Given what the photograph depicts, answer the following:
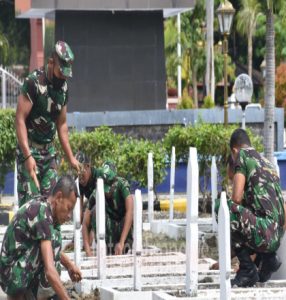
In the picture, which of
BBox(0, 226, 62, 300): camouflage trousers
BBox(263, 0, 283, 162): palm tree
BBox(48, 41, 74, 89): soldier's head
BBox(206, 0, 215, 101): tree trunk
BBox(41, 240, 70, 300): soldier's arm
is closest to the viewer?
BBox(41, 240, 70, 300): soldier's arm

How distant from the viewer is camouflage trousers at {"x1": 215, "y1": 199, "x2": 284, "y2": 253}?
959 cm

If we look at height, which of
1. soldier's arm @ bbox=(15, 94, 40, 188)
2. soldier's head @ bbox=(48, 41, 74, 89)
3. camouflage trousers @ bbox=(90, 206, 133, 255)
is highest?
soldier's head @ bbox=(48, 41, 74, 89)

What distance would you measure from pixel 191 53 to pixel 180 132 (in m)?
40.9

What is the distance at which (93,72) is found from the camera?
24.8 meters

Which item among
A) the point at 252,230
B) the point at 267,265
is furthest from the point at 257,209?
the point at 267,265

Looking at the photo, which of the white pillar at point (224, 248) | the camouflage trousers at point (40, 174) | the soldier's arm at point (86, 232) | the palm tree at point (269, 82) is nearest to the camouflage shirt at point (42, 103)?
the camouflage trousers at point (40, 174)

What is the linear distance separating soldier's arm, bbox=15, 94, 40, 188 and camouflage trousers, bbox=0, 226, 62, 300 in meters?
1.92

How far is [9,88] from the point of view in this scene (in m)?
24.5

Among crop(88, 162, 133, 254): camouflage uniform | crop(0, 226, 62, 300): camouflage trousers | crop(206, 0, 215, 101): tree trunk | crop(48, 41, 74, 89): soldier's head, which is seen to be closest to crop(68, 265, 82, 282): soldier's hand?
crop(0, 226, 62, 300): camouflage trousers

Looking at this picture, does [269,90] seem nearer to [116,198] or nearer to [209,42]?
[116,198]

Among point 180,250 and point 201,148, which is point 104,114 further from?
point 180,250

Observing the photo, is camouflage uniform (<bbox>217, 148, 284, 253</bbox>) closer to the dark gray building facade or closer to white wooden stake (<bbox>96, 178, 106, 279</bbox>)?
white wooden stake (<bbox>96, 178, 106, 279</bbox>)

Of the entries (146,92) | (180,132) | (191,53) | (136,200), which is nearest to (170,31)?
(191,53)

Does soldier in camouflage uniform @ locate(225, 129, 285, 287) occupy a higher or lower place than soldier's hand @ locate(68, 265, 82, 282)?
higher
